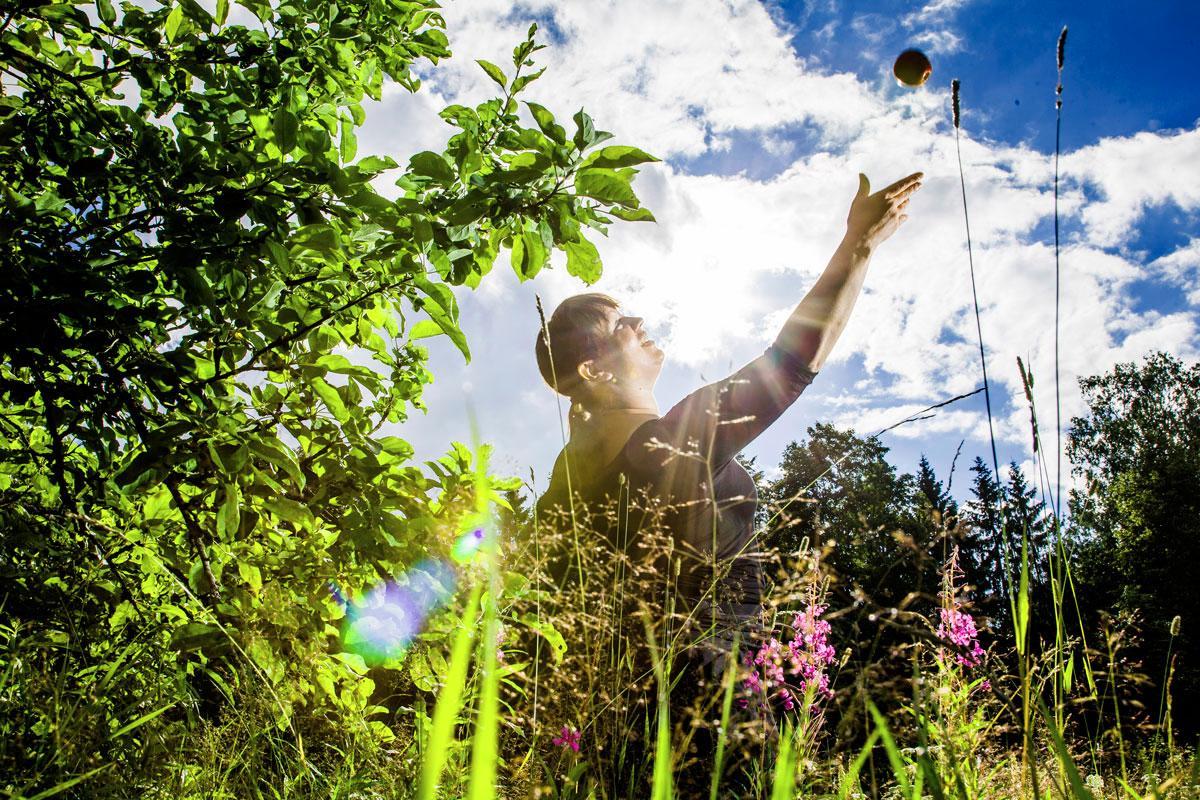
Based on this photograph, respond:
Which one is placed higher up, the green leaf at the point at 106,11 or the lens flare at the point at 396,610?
the green leaf at the point at 106,11

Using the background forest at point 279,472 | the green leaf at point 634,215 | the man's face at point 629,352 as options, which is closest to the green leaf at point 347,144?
the background forest at point 279,472

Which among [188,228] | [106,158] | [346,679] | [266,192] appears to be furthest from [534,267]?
[346,679]

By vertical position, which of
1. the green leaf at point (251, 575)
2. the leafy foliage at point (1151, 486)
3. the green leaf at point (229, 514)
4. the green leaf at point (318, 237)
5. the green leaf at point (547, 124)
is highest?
the leafy foliage at point (1151, 486)

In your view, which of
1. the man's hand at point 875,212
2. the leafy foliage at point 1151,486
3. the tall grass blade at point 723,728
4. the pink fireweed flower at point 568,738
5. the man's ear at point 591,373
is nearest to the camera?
the tall grass blade at point 723,728

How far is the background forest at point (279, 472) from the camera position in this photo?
136 cm

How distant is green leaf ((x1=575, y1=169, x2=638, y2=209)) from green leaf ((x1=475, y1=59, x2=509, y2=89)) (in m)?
0.36

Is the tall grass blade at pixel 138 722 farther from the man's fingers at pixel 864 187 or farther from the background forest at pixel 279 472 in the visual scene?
the man's fingers at pixel 864 187

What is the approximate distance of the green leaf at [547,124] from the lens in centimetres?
133

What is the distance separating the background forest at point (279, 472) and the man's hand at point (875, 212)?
0.92 m

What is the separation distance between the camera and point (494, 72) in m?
1.50

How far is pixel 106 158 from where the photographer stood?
1525mm

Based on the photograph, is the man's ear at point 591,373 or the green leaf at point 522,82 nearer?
the green leaf at point 522,82

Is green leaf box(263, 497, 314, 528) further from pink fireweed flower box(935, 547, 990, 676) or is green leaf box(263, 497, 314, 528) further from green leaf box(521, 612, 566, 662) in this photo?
pink fireweed flower box(935, 547, 990, 676)

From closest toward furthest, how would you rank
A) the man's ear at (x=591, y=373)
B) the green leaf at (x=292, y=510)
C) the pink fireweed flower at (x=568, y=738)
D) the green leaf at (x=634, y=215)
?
the pink fireweed flower at (x=568, y=738) → the green leaf at (x=634, y=215) → the green leaf at (x=292, y=510) → the man's ear at (x=591, y=373)
